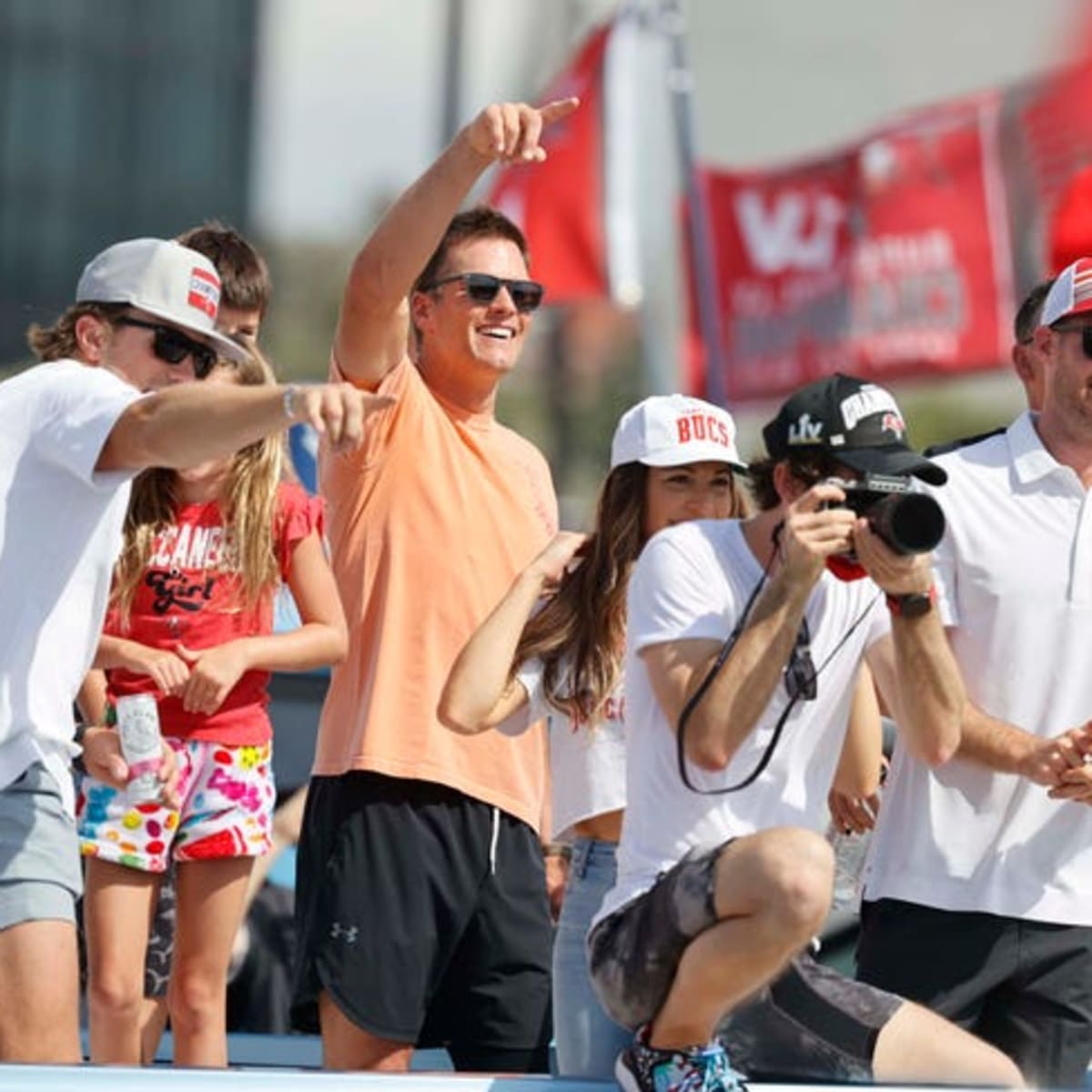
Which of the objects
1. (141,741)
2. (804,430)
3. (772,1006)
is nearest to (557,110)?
(804,430)

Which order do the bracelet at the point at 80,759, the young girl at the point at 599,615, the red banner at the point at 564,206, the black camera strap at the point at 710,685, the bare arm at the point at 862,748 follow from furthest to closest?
the red banner at the point at 564,206 < the bracelet at the point at 80,759 < the young girl at the point at 599,615 < the bare arm at the point at 862,748 < the black camera strap at the point at 710,685

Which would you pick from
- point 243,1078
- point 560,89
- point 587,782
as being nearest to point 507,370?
point 587,782

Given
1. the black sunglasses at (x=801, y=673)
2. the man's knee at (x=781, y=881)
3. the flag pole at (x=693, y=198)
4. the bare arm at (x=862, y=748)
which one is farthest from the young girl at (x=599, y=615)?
the flag pole at (x=693, y=198)

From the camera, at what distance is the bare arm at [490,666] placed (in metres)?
4.72

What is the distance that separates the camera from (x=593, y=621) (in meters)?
4.88

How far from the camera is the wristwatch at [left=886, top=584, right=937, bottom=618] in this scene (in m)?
4.30

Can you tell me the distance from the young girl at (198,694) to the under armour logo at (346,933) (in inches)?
9.3

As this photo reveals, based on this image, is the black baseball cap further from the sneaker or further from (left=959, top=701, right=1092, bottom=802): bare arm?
the sneaker

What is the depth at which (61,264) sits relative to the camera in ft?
199

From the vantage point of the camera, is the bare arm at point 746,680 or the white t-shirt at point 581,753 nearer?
the bare arm at point 746,680

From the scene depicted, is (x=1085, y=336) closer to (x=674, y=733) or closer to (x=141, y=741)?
(x=674, y=733)

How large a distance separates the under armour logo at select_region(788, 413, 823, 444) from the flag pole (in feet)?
23.5

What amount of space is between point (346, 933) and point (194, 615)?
63cm

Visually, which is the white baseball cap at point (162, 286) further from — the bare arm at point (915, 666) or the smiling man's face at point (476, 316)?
the bare arm at point (915, 666)
